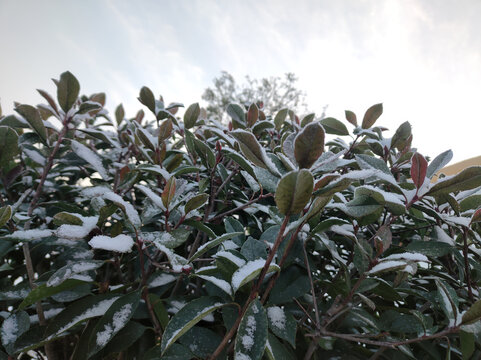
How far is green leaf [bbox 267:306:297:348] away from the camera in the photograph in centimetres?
58

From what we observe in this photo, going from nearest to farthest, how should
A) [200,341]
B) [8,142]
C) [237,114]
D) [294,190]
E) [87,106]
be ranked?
[294,190] < [200,341] < [8,142] < [87,106] < [237,114]

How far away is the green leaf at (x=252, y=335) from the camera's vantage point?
482mm

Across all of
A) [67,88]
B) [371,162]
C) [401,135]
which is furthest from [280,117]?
[67,88]

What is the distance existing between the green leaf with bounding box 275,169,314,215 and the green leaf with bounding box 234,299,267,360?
21cm

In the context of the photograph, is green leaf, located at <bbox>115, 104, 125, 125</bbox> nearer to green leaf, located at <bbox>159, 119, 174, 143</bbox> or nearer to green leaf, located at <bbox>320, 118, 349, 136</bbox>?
green leaf, located at <bbox>159, 119, 174, 143</bbox>

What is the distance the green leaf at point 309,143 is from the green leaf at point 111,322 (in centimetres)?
47

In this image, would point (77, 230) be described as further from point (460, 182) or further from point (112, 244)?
point (460, 182)

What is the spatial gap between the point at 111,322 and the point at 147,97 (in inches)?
29.7

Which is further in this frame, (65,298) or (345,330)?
(345,330)

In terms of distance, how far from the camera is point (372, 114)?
1039mm

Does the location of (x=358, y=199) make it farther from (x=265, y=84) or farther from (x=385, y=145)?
(x=265, y=84)

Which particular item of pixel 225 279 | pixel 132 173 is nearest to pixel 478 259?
pixel 225 279

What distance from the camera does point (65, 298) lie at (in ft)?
2.20

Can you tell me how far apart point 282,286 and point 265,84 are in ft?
53.6
